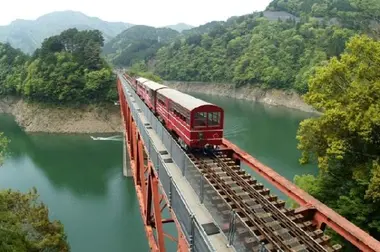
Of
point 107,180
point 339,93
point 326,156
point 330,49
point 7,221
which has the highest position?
point 330,49

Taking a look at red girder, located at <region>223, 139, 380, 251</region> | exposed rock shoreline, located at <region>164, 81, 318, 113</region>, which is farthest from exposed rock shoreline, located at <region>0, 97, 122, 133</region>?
red girder, located at <region>223, 139, 380, 251</region>

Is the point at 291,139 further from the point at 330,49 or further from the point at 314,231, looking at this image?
the point at 314,231

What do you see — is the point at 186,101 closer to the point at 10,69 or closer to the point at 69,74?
the point at 69,74

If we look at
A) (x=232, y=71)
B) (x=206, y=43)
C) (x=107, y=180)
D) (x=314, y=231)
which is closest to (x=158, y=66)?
(x=206, y=43)

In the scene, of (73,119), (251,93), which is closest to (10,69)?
(73,119)

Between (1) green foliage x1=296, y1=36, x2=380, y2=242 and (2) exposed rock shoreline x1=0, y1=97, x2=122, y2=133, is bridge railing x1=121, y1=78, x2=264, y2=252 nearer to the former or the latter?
(1) green foliage x1=296, y1=36, x2=380, y2=242

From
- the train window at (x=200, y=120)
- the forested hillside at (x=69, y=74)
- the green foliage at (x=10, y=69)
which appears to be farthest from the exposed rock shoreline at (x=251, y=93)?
the train window at (x=200, y=120)
